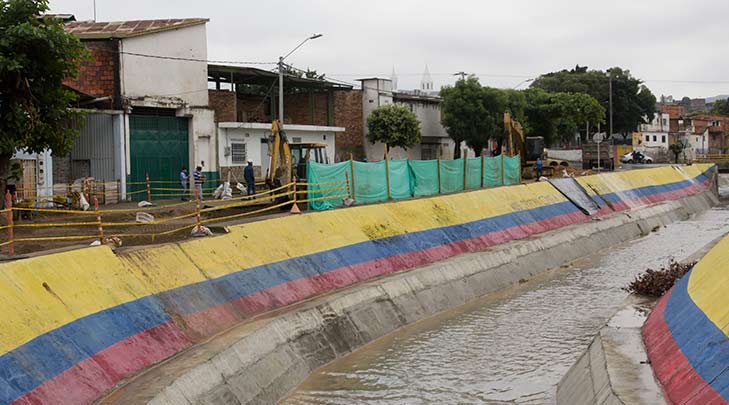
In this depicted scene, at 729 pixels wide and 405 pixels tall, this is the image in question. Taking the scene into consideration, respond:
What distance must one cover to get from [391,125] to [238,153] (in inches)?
641

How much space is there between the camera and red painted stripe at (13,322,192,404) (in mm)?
10391

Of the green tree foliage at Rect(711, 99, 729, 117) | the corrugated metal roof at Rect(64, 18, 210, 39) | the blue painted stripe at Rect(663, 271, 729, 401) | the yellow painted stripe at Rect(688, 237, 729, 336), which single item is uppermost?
the green tree foliage at Rect(711, 99, 729, 117)

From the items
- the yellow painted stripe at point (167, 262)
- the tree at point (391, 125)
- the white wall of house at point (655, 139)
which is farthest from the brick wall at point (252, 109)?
the white wall of house at point (655, 139)

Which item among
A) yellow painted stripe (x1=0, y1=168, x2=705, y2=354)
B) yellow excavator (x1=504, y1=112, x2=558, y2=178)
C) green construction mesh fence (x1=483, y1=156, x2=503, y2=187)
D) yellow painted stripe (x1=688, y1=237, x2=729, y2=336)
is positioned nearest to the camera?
yellow painted stripe (x1=688, y1=237, x2=729, y2=336)

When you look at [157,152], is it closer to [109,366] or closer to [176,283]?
[176,283]

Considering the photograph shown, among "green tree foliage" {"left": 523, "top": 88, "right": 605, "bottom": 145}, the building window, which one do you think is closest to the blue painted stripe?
the building window

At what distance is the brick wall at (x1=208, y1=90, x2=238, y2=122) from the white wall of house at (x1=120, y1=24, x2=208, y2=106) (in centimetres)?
375

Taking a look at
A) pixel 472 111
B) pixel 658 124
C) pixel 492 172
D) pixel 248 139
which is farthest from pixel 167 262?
pixel 658 124

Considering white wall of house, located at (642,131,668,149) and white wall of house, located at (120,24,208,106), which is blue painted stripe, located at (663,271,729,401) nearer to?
white wall of house, located at (120,24,208,106)

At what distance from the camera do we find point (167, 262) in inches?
609

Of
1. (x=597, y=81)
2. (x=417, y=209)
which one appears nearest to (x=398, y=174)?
(x=417, y=209)

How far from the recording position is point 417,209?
86.7 ft

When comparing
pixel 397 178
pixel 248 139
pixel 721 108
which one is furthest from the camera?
pixel 721 108

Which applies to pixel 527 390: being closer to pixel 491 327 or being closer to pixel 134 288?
pixel 491 327
